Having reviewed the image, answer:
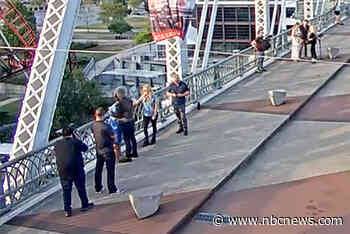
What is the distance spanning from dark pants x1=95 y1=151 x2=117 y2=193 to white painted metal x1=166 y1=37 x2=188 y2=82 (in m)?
5.62

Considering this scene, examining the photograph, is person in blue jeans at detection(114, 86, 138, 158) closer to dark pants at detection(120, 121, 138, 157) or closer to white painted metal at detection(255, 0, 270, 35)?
dark pants at detection(120, 121, 138, 157)

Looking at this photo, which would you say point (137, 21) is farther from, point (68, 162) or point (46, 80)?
point (68, 162)

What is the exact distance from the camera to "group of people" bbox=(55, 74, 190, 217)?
8.80 metres

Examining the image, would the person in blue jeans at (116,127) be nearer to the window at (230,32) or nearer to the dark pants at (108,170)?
the dark pants at (108,170)

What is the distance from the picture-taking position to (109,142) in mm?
9422

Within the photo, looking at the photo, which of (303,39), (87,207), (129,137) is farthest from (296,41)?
(87,207)

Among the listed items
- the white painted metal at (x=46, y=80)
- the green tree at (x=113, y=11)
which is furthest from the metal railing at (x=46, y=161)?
the green tree at (x=113, y=11)

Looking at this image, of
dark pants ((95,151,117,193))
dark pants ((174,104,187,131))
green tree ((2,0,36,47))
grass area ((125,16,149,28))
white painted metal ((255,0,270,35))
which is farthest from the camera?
grass area ((125,16,149,28))

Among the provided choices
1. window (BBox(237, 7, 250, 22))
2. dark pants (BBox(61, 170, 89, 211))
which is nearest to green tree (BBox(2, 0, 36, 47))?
window (BBox(237, 7, 250, 22))

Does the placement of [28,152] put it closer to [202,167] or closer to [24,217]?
[24,217]

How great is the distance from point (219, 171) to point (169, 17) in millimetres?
4208

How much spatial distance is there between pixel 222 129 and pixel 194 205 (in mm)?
4295

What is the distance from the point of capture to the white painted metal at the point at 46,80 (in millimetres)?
9680

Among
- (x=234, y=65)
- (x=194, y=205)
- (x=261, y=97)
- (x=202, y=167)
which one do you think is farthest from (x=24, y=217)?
(x=234, y=65)
